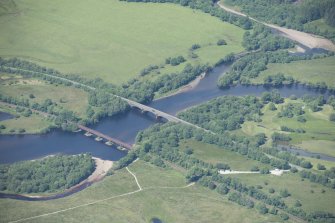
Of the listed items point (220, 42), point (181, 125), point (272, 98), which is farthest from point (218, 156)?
point (220, 42)

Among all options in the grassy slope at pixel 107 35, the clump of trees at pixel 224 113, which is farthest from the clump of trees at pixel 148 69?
the clump of trees at pixel 224 113

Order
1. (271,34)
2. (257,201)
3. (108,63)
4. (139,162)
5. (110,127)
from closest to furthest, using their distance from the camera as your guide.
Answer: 1. (257,201)
2. (139,162)
3. (110,127)
4. (108,63)
5. (271,34)

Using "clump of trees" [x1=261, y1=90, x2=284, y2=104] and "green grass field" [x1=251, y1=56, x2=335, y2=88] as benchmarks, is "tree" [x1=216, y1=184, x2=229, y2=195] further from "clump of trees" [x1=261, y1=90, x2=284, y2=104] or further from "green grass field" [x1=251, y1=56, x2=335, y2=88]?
"green grass field" [x1=251, y1=56, x2=335, y2=88]

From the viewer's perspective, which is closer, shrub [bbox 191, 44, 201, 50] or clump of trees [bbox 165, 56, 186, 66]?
clump of trees [bbox 165, 56, 186, 66]

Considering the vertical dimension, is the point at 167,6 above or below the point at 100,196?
above

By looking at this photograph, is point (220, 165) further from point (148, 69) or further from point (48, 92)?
point (48, 92)

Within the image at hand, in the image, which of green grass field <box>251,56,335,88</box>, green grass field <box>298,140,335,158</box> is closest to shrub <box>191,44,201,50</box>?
green grass field <box>251,56,335,88</box>

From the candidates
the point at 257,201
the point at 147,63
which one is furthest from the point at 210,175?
the point at 147,63

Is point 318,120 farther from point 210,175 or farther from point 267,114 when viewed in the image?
point 210,175
